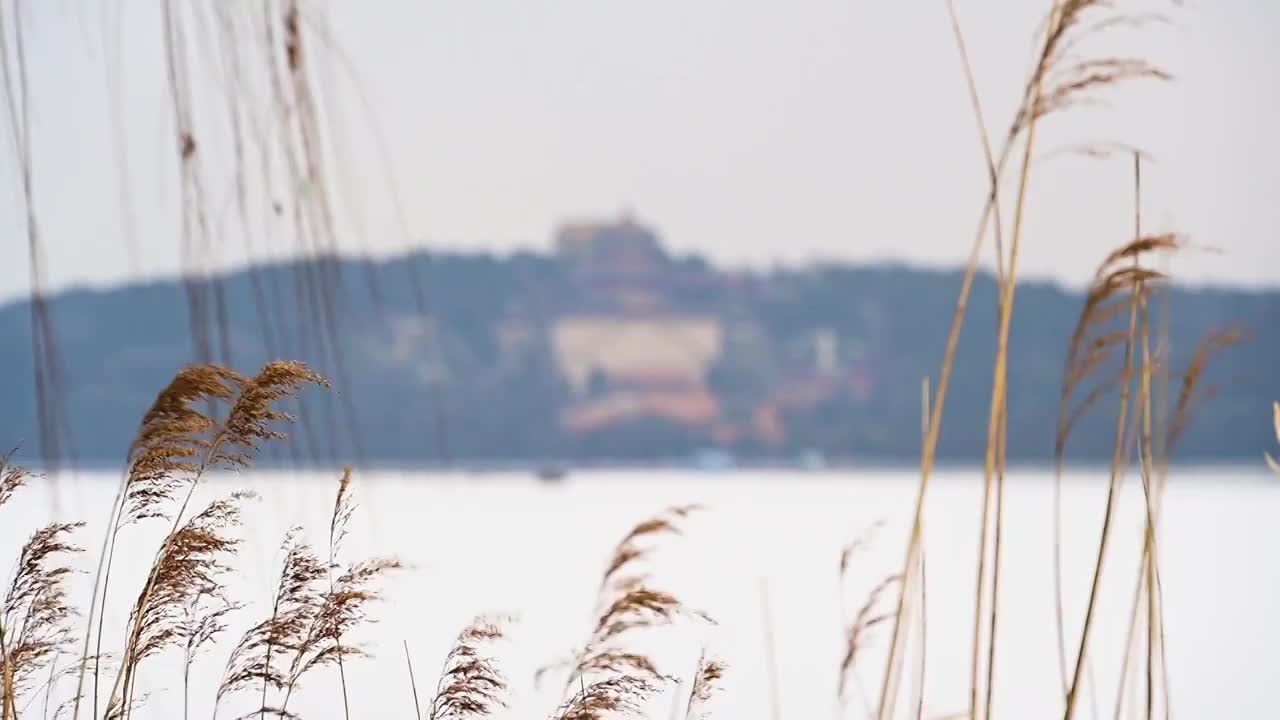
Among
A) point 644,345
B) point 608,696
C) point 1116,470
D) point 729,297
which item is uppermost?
point 729,297

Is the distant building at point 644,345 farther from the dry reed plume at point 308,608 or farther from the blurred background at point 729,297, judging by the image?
the dry reed plume at point 308,608

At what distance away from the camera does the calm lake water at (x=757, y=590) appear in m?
6.54

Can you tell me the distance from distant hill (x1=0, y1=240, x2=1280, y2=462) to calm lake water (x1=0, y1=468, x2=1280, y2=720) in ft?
55.3

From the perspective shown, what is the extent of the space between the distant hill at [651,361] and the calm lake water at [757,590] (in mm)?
16870

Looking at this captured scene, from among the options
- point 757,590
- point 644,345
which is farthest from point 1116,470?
point 644,345

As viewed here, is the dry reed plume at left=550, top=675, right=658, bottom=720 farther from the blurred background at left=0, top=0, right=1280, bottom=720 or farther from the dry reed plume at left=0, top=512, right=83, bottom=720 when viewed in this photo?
the blurred background at left=0, top=0, right=1280, bottom=720

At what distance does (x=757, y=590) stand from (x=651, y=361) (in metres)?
29.8

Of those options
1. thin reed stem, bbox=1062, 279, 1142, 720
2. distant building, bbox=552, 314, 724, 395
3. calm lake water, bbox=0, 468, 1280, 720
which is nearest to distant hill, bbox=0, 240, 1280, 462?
distant building, bbox=552, 314, 724, 395

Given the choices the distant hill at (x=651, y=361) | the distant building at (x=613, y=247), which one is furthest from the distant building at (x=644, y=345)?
the distant building at (x=613, y=247)

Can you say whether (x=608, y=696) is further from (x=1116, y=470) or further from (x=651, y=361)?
(x=651, y=361)

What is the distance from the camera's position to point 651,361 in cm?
4147

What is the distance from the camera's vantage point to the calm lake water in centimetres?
654

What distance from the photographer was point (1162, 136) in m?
34.6

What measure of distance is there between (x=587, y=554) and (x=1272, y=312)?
93.2ft
